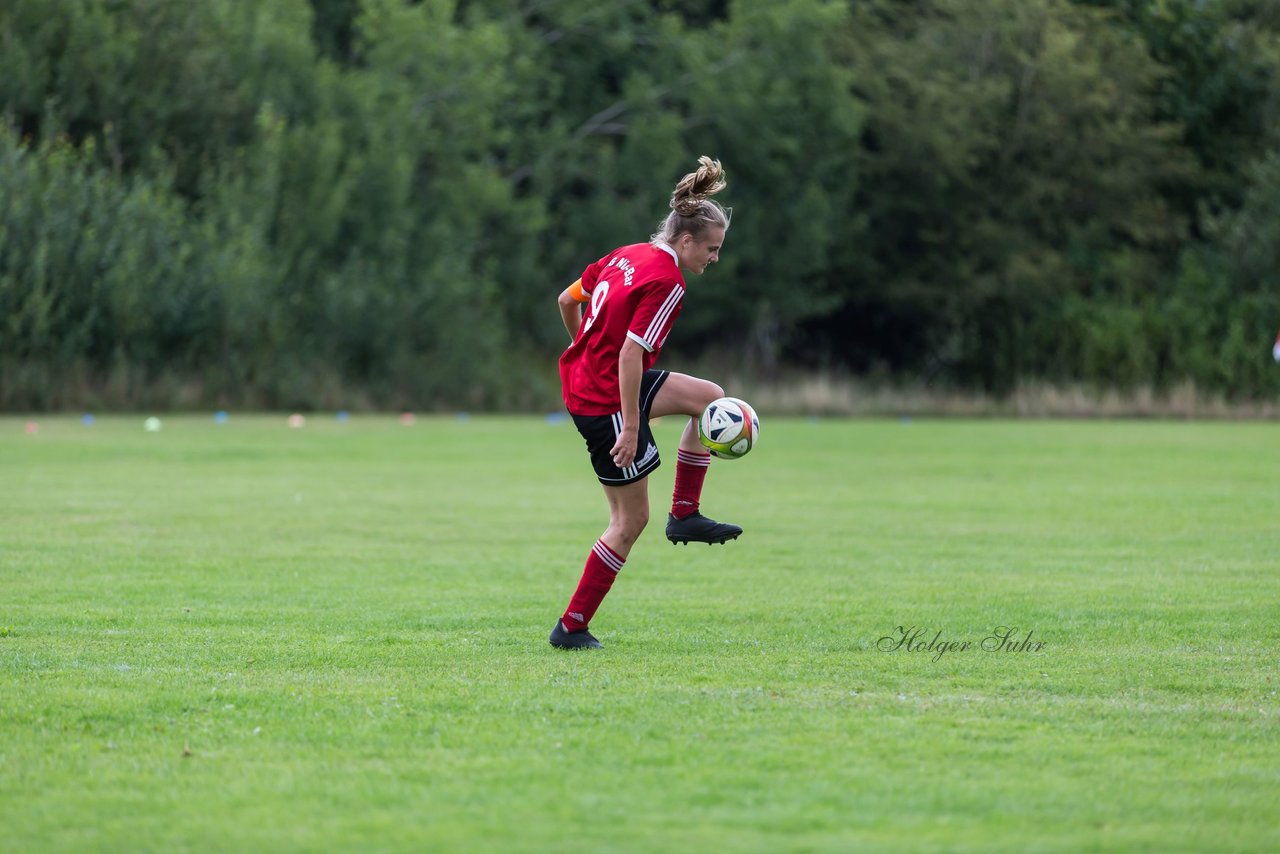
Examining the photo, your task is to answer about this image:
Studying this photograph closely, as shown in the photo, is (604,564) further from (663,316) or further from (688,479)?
(663,316)

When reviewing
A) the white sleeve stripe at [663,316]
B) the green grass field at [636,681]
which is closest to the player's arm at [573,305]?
the white sleeve stripe at [663,316]

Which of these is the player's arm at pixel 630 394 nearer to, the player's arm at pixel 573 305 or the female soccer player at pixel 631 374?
the female soccer player at pixel 631 374

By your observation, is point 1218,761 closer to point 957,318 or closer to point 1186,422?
point 1186,422

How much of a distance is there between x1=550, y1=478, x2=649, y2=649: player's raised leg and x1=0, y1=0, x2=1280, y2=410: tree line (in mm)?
26733

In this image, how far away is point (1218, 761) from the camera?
589 centimetres

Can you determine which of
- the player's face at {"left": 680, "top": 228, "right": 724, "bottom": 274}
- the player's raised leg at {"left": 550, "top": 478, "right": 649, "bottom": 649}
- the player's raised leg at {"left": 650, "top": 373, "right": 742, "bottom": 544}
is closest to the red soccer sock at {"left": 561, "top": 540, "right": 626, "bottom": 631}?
the player's raised leg at {"left": 550, "top": 478, "right": 649, "bottom": 649}

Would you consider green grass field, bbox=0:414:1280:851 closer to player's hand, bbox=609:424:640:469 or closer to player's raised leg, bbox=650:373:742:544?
player's raised leg, bbox=650:373:742:544

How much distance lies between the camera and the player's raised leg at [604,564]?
8.16m

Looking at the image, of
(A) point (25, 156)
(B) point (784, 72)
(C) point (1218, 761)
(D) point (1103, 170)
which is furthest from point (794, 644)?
(D) point (1103, 170)

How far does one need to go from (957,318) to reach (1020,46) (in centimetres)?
795

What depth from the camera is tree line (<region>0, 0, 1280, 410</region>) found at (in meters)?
35.3

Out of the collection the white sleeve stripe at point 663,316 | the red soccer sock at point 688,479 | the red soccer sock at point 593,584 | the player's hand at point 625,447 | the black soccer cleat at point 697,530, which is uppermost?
the white sleeve stripe at point 663,316

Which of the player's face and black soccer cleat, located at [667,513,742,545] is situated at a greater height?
the player's face

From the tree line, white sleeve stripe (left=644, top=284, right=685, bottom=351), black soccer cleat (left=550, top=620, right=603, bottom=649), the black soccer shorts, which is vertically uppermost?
white sleeve stripe (left=644, top=284, right=685, bottom=351)
